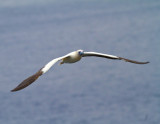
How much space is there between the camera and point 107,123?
99.0ft

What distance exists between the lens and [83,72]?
37062 millimetres

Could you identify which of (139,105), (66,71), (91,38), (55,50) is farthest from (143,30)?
(139,105)

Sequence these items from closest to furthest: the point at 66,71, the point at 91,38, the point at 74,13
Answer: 1. the point at 66,71
2. the point at 91,38
3. the point at 74,13

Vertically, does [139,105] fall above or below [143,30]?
below

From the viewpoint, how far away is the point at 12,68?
1554 inches

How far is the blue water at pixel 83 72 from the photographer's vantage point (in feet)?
104

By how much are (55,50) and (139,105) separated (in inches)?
592

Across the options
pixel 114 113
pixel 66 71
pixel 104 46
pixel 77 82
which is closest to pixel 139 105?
pixel 114 113

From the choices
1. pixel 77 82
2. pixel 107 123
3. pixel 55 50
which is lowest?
pixel 107 123

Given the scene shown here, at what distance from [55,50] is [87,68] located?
6900 millimetres

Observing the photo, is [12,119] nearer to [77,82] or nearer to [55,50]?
[77,82]

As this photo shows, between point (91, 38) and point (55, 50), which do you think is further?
point (91, 38)

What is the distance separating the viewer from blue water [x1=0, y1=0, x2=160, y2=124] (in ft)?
104

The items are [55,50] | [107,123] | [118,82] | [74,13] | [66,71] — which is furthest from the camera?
[74,13]
